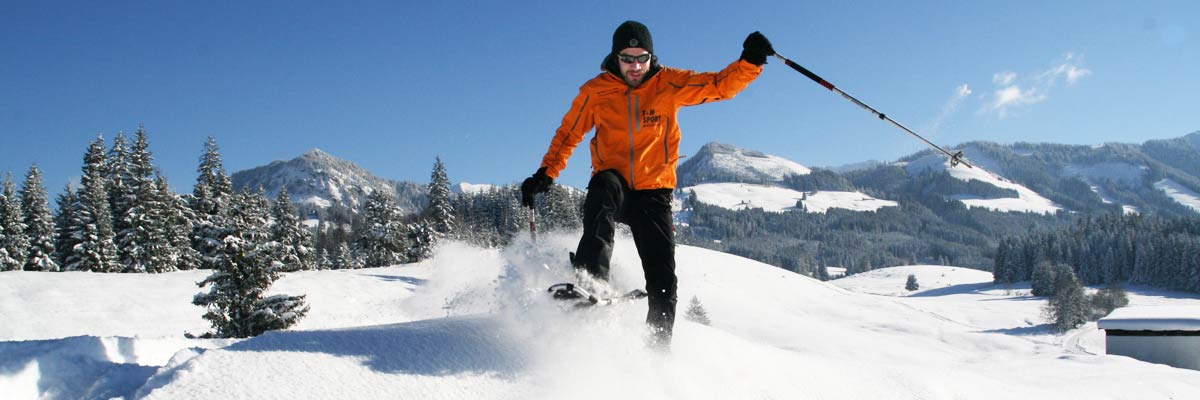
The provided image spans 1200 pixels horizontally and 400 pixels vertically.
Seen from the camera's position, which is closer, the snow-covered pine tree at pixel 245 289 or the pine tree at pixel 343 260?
the snow-covered pine tree at pixel 245 289

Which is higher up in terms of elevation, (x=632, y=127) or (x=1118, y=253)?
(x=632, y=127)

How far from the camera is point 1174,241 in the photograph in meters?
117

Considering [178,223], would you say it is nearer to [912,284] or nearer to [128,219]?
[128,219]

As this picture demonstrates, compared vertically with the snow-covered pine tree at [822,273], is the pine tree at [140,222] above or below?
above

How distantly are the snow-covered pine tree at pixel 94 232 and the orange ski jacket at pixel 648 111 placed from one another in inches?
1807

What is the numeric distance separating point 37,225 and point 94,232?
4.99 meters

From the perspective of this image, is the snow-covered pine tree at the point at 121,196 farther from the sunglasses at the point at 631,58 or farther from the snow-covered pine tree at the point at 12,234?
the sunglasses at the point at 631,58

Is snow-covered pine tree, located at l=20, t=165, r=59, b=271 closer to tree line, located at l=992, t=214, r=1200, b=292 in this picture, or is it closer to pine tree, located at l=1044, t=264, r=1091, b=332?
pine tree, located at l=1044, t=264, r=1091, b=332

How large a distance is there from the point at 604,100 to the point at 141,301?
33.2 m

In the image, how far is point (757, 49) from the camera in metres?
4.93

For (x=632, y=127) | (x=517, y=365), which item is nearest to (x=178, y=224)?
(x=632, y=127)

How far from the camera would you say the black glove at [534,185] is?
5.16 m

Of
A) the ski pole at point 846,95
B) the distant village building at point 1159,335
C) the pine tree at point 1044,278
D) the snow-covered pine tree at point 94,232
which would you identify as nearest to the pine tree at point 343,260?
the snow-covered pine tree at point 94,232

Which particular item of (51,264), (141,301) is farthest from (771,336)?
(51,264)
